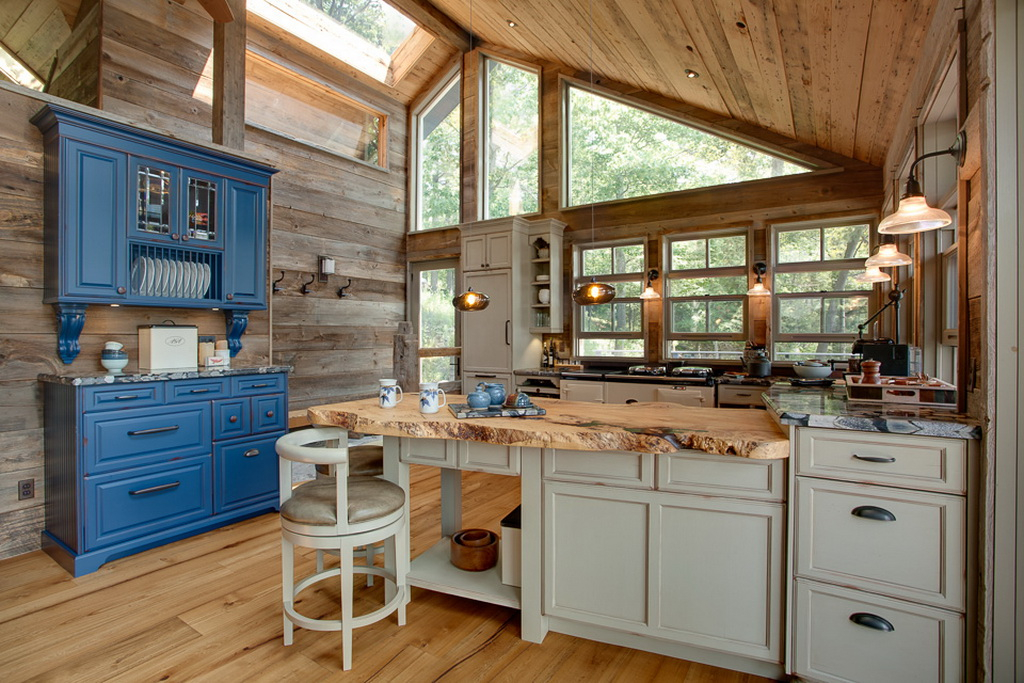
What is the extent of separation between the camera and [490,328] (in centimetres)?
555

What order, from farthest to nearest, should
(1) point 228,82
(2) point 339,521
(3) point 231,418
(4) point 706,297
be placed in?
(4) point 706,297
(1) point 228,82
(3) point 231,418
(2) point 339,521

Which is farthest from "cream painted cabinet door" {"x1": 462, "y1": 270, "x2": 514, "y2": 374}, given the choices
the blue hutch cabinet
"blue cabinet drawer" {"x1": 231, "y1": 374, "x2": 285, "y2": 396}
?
the blue hutch cabinet

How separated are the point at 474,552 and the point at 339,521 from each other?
30.2 inches

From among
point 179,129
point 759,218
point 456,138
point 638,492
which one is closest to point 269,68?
point 179,129

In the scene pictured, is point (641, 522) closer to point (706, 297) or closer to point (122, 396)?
point (122, 396)

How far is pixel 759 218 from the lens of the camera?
15.1 ft

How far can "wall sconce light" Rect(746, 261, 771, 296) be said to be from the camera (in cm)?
454

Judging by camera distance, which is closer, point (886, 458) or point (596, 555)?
point (886, 458)

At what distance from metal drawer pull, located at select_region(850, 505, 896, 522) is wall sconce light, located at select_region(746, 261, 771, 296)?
3120mm

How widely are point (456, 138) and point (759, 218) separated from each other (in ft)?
12.3

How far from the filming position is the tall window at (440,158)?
6.42m

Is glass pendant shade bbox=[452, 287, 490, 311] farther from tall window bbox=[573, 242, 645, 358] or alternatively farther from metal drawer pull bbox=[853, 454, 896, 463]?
tall window bbox=[573, 242, 645, 358]

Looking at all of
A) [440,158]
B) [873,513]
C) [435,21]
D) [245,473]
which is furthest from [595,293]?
[435,21]

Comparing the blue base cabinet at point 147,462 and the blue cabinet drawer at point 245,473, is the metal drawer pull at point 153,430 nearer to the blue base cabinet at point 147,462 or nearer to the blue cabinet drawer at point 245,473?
the blue base cabinet at point 147,462
